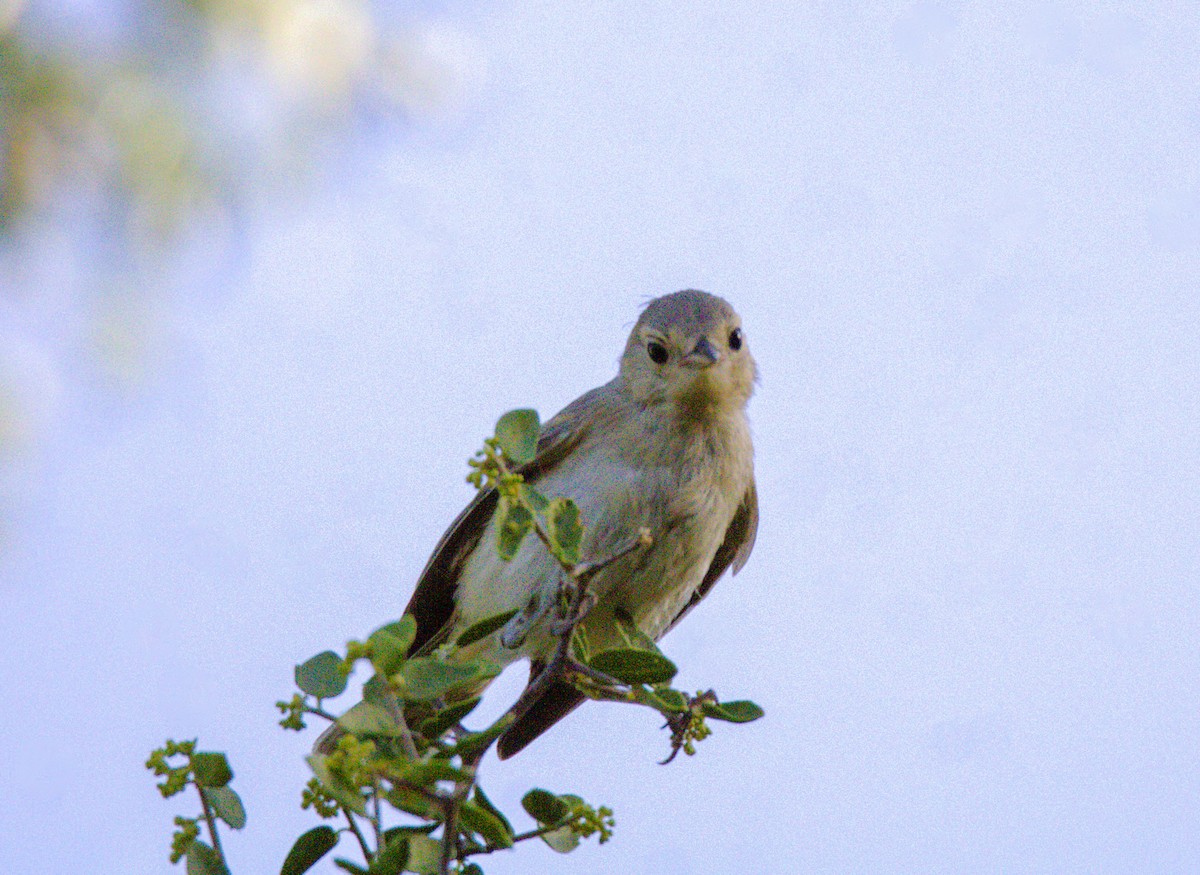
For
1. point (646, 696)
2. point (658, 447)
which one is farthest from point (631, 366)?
point (646, 696)

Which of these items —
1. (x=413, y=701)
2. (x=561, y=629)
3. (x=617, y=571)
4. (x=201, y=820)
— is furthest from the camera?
(x=617, y=571)

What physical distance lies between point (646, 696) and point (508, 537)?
1.75 feet

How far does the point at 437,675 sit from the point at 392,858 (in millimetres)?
258

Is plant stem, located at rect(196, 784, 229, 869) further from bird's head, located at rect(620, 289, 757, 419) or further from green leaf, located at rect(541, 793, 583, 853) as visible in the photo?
bird's head, located at rect(620, 289, 757, 419)

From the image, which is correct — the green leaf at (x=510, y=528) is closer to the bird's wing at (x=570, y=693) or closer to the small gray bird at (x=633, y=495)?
the small gray bird at (x=633, y=495)

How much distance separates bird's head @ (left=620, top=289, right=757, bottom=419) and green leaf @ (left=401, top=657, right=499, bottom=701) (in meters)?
2.13

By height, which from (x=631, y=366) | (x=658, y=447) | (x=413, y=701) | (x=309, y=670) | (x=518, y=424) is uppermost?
(x=631, y=366)

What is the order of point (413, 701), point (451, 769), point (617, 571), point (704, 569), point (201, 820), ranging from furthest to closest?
point (704, 569), point (617, 571), point (201, 820), point (413, 701), point (451, 769)

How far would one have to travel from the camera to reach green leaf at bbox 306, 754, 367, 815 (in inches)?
72.4

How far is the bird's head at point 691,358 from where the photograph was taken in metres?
3.91

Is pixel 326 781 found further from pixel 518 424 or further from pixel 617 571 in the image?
pixel 617 571

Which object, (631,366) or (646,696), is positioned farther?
(631,366)

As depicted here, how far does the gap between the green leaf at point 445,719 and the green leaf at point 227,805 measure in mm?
314

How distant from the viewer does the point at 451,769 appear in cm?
176
